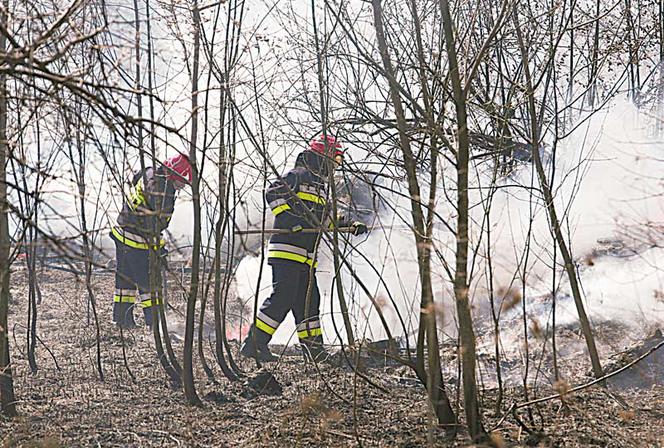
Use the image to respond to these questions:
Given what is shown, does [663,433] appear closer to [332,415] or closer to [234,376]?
[332,415]

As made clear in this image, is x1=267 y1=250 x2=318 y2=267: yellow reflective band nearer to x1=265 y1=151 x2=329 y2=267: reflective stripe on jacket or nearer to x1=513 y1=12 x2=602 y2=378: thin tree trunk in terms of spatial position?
x1=265 y1=151 x2=329 y2=267: reflective stripe on jacket

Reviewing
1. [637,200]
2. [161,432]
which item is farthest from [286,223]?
[637,200]

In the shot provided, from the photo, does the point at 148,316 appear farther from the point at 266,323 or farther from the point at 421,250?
the point at 421,250

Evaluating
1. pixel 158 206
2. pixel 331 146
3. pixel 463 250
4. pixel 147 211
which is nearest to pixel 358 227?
pixel 331 146

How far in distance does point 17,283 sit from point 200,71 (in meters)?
6.26

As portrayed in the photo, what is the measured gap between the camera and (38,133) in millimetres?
4898

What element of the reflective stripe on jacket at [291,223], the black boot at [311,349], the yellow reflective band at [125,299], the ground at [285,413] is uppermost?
the reflective stripe on jacket at [291,223]

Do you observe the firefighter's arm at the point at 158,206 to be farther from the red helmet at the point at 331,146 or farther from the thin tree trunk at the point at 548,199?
the thin tree trunk at the point at 548,199

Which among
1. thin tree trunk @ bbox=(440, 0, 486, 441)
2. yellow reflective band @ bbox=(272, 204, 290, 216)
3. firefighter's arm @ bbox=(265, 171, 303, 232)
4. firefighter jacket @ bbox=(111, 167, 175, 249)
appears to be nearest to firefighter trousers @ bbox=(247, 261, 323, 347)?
firefighter's arm @ bbox=(265, 171, 303, 232)

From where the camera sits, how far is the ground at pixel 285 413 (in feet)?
12.3

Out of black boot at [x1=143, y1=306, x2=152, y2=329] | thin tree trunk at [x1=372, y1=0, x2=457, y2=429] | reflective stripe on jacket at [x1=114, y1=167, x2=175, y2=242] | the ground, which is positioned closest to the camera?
reflective stripe on jacket at [x1=114, y1=167, x2=175, y2=242]

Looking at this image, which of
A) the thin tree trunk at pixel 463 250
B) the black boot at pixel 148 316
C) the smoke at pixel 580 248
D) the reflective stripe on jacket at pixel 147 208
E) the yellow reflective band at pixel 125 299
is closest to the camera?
the reflective stripe on jacket at pixel 147 208

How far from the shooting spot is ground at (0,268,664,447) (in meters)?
3.76

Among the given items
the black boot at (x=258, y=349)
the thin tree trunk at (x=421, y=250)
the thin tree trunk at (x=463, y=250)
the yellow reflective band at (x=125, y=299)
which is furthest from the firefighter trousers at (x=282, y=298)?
the thin tree trunk at (x=463, y=250)
